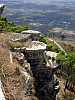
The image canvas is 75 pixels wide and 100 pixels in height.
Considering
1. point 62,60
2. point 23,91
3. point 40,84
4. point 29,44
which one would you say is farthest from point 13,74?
point 62,60

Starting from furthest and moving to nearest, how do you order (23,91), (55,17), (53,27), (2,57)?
(55,17)
(53,27)
(2,57)
(23,91)

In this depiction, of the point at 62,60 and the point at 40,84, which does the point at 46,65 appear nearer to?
the point at 40,84

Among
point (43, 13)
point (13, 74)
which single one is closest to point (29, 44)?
point (13, 74)

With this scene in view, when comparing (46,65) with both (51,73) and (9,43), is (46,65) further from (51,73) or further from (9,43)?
(9,43)

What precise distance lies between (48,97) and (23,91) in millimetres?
5510

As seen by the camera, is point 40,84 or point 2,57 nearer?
point 2,57

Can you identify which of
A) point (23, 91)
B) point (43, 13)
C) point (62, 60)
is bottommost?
point (43, 13)

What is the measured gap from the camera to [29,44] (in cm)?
1923

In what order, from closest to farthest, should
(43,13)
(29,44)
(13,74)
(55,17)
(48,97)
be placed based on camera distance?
(13,74)
(48,97)
(29,44)
(55,17)
(43,13)

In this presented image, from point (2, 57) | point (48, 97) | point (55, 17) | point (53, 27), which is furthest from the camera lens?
point (55, 17)

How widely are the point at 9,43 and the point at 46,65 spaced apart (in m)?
1.96

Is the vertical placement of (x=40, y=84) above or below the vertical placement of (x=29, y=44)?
below

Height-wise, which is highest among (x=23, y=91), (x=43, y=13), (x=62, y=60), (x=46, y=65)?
(x=23, y=91)

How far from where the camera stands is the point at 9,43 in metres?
18.4
